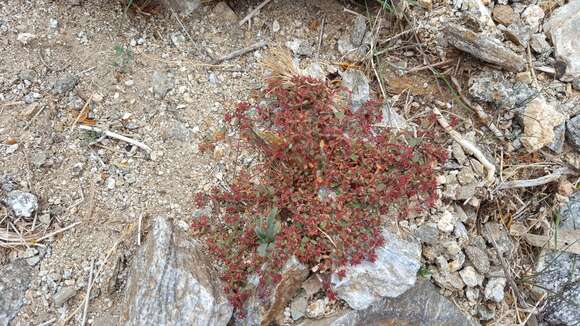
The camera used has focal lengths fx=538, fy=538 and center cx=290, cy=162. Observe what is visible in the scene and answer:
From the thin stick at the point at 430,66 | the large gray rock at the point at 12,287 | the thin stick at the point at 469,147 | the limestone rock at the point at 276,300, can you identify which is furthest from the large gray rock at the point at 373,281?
the large gray rock at the point at 12,287

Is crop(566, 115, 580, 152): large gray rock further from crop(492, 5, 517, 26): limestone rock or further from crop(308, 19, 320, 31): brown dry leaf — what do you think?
crop(308, 19, 320, 31): brown dry leaf

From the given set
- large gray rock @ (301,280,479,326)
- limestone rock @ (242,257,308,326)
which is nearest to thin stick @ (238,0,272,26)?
limestone rock @ (242,257,308,326)

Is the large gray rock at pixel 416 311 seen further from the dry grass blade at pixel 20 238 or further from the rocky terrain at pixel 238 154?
the dry grass blade at pixel 20 238

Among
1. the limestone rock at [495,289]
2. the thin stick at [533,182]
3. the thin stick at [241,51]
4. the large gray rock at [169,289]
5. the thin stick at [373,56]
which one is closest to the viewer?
the large gray rock at [169,289]

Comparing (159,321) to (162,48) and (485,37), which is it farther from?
(485,37)

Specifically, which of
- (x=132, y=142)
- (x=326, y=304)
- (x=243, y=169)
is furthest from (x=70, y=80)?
(x=326, y=304)

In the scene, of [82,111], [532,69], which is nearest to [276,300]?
[82,111]

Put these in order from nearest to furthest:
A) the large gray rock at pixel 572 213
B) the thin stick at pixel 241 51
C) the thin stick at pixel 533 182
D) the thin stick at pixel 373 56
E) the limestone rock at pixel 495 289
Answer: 1. the limestone rock at pixel 495 289
2. the thin stick at pixel 533 182
3. the large gray rock at pixel 572 213
4. the thin stick at pixel 373 56
5. the thin stick at pixel 241 51
